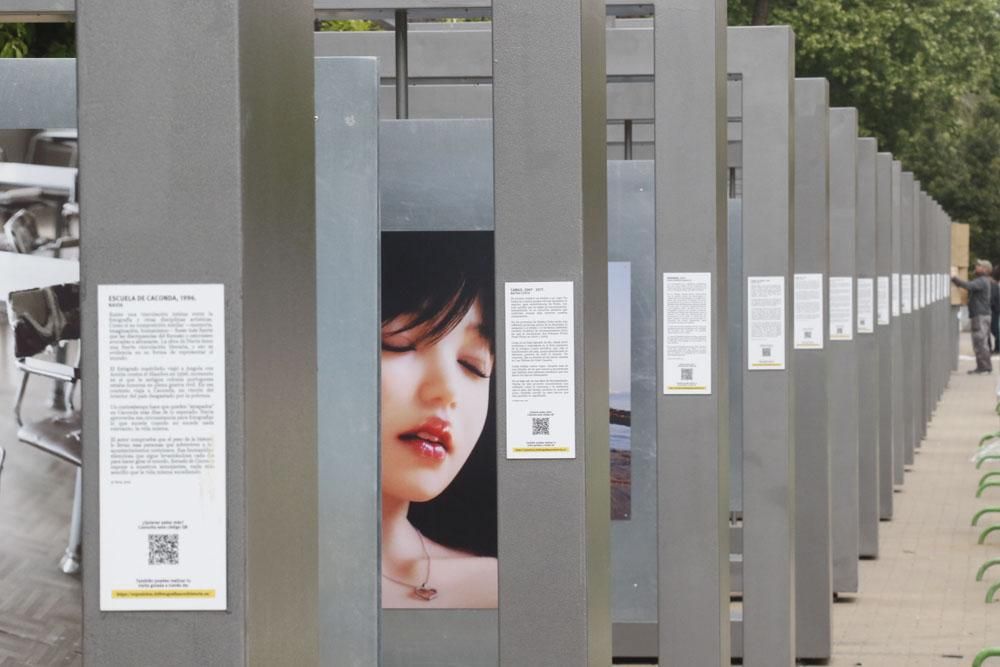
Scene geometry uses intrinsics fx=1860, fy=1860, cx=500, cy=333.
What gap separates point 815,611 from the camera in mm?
10461

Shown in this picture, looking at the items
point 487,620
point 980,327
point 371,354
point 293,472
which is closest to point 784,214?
point 487,620

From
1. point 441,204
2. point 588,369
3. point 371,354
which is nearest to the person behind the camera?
point 588,369

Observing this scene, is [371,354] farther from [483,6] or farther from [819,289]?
[819,289]

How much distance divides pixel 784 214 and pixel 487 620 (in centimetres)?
250

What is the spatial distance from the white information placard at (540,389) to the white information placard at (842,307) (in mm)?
7031

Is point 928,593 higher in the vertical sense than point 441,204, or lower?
lower

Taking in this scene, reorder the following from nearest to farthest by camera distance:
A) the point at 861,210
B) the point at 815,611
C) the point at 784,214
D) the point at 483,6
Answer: the point at 483,6 < the point at 784,214 < the point at 815,611 < the point at 861,210

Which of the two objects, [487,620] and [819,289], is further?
[819,289]

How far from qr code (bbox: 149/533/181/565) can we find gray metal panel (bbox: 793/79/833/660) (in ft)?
24.0

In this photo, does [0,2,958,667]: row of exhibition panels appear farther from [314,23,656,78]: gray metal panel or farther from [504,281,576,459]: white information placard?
[504,281,576,459]: white information placard

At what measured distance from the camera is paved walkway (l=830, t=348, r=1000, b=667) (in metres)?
10.9

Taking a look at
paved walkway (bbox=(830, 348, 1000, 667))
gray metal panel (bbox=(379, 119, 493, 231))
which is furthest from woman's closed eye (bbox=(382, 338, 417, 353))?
paved walkway (bbox=(830, 348, 1000, 667))

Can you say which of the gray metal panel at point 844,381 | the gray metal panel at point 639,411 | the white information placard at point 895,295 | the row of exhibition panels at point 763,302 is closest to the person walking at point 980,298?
the white information placard at point 895,295

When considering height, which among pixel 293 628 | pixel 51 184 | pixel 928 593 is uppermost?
pixel 51 184
